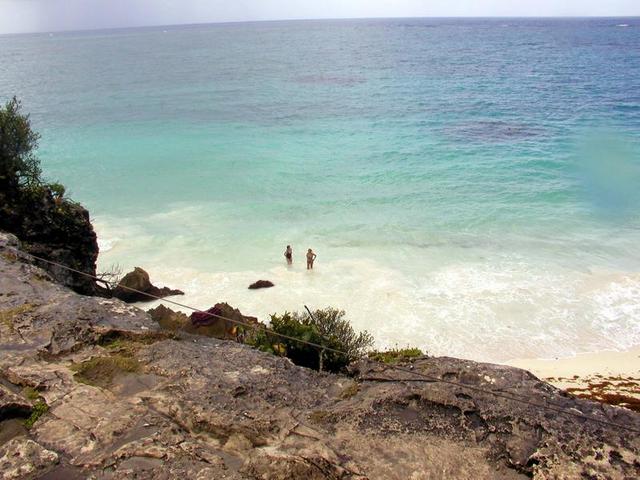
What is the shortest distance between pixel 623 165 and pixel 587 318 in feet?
88.1

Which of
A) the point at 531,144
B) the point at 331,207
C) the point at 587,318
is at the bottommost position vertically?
the point at 587,318

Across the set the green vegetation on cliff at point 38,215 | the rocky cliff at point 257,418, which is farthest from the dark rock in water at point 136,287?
the rocky cliff at point 257,418

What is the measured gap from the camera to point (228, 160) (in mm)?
42344

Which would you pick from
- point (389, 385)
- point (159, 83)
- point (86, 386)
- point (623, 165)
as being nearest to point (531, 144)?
point (623, 165)

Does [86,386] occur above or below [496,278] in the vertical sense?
above

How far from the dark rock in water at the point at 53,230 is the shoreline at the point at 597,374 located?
15.5 metres

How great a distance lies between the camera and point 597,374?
1611 centimetres

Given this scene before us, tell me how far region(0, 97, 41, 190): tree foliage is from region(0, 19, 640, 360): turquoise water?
6.56 m

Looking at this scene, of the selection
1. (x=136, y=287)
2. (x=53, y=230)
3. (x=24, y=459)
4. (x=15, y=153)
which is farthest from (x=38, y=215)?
(x=24, y=459)

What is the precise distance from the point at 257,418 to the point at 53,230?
13619 millimetres

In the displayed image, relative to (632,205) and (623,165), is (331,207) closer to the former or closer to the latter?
(632,205)

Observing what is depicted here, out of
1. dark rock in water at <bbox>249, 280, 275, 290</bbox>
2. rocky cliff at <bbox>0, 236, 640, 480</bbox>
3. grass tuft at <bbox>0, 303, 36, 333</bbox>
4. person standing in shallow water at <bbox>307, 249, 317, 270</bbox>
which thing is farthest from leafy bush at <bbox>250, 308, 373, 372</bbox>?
person standing in shallow water at <bbox>307, 249, 317, 270</bbox>

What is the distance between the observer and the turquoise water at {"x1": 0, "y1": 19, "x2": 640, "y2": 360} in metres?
20.5

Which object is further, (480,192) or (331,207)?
(480,192)
